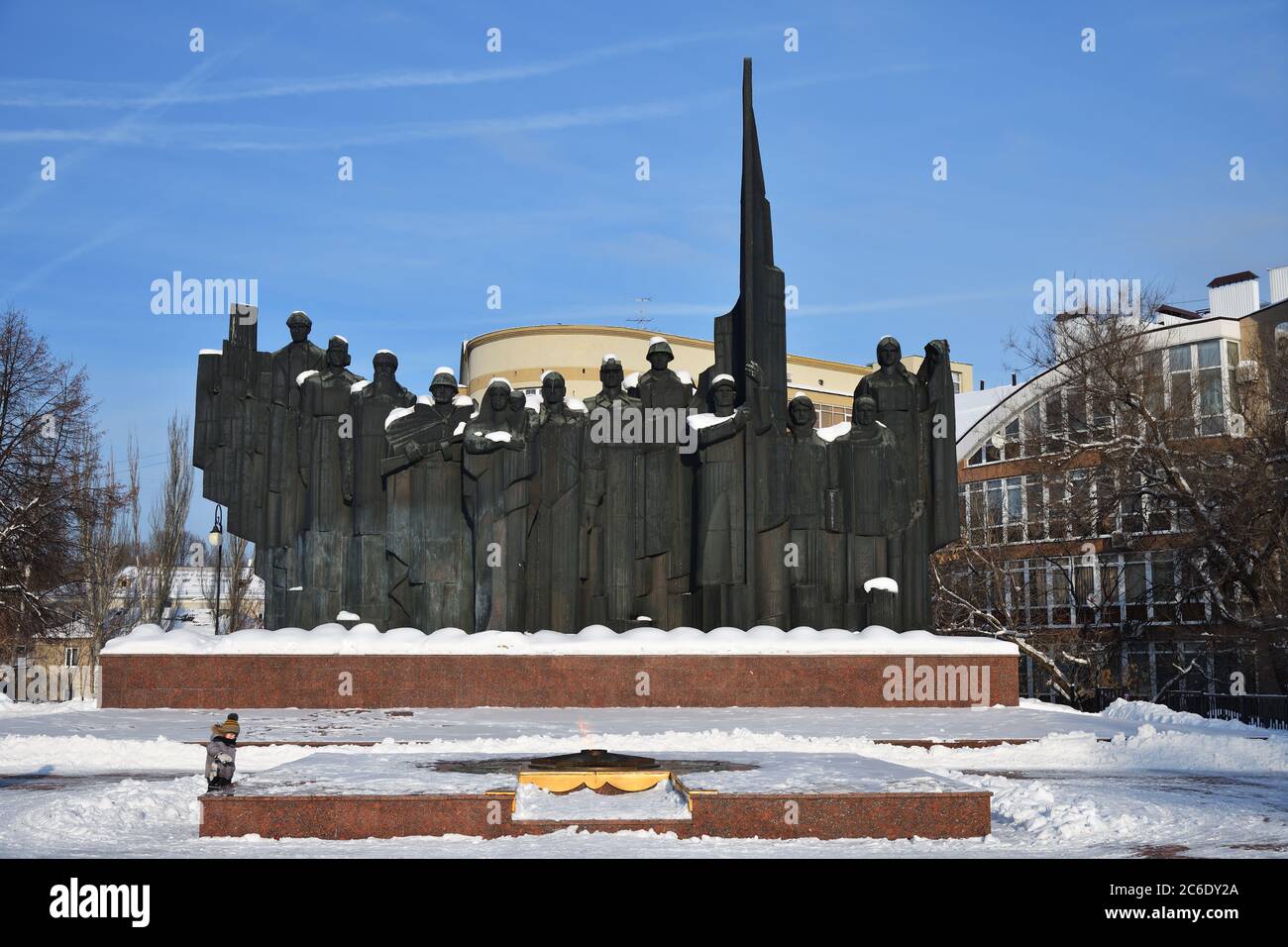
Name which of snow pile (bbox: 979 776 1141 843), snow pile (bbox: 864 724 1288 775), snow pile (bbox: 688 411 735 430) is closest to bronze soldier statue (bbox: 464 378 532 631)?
snow pile (bbox: 688 411 735 430)

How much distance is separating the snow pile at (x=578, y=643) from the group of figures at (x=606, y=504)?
0.64 metres

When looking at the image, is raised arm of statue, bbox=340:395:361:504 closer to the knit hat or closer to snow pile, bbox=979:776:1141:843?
the knit hat

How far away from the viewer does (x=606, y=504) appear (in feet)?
62.8

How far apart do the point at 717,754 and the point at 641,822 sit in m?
3.68

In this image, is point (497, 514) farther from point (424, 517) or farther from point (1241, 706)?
point (1241, 706)

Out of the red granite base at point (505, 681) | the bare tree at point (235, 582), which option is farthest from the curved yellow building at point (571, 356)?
the red granite base at point (505, 681)

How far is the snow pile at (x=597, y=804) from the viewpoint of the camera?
9.29m

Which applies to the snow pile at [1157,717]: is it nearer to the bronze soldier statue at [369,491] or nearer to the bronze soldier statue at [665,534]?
the bronze soldier statue at [665,534]

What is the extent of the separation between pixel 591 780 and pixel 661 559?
363 inches

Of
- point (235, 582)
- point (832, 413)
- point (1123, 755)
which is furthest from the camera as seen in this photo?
point (832, 413)

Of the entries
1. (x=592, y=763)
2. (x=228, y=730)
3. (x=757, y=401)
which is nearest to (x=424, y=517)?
(x=757, y=401)
